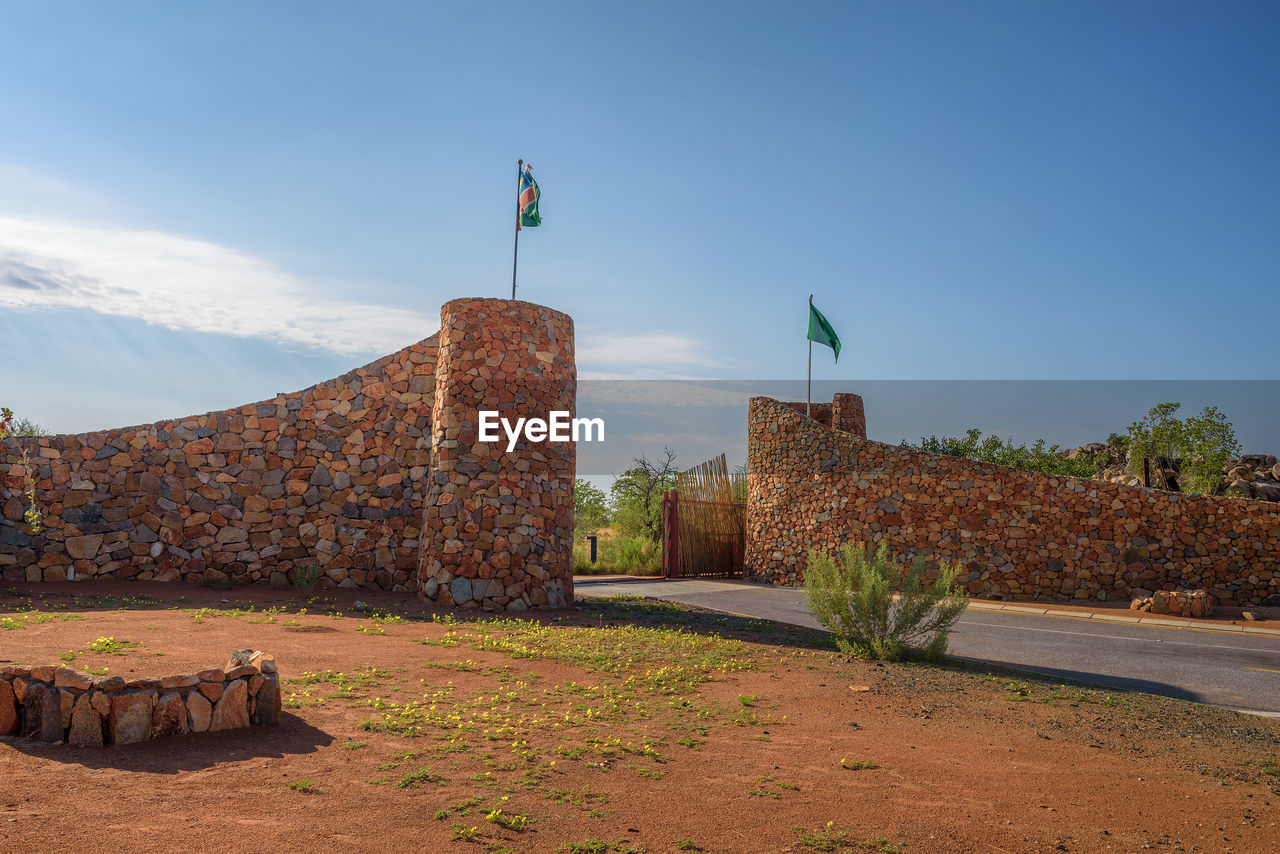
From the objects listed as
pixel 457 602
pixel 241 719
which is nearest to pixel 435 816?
pixel 241 719

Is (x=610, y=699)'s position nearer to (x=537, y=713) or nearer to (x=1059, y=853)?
(x=537, y=713)

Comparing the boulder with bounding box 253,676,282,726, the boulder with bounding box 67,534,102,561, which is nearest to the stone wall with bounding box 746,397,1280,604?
the boulder with bounding box 67,534,102,561

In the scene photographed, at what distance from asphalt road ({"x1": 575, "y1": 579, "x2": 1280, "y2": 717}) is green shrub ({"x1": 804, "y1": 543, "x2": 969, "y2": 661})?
3.53 ft

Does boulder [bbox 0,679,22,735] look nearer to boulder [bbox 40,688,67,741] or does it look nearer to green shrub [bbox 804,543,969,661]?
boulder [bbox 40,688,67,741]

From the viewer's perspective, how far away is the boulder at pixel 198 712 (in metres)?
5.32

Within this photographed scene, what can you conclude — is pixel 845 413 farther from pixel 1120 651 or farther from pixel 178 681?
pixel 178 681

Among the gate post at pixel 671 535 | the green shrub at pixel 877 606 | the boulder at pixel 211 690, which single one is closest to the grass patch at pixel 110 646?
the boulder at pixel 211 690

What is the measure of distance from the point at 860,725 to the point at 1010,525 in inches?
522

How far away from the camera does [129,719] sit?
5102 millimetres

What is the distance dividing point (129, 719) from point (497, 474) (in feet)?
24.6

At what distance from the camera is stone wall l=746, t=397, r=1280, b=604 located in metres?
→ 17.0

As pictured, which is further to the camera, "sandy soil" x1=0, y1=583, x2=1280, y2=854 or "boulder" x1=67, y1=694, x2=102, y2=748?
"boulder" x1=67, y1=694, x2=102, y2=748

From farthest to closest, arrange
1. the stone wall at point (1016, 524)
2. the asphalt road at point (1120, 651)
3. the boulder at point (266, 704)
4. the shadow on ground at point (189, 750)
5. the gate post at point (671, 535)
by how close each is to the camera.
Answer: the gate post at point (671, 535) < the stone wall at point (1016, 524) < the asphalt road at point (1120, 651) < the boulder at point (266, 704) < the shadow on ground at point (189, 750)

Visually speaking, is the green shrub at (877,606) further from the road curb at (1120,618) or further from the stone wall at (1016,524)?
the stone wall at (1016,524)
